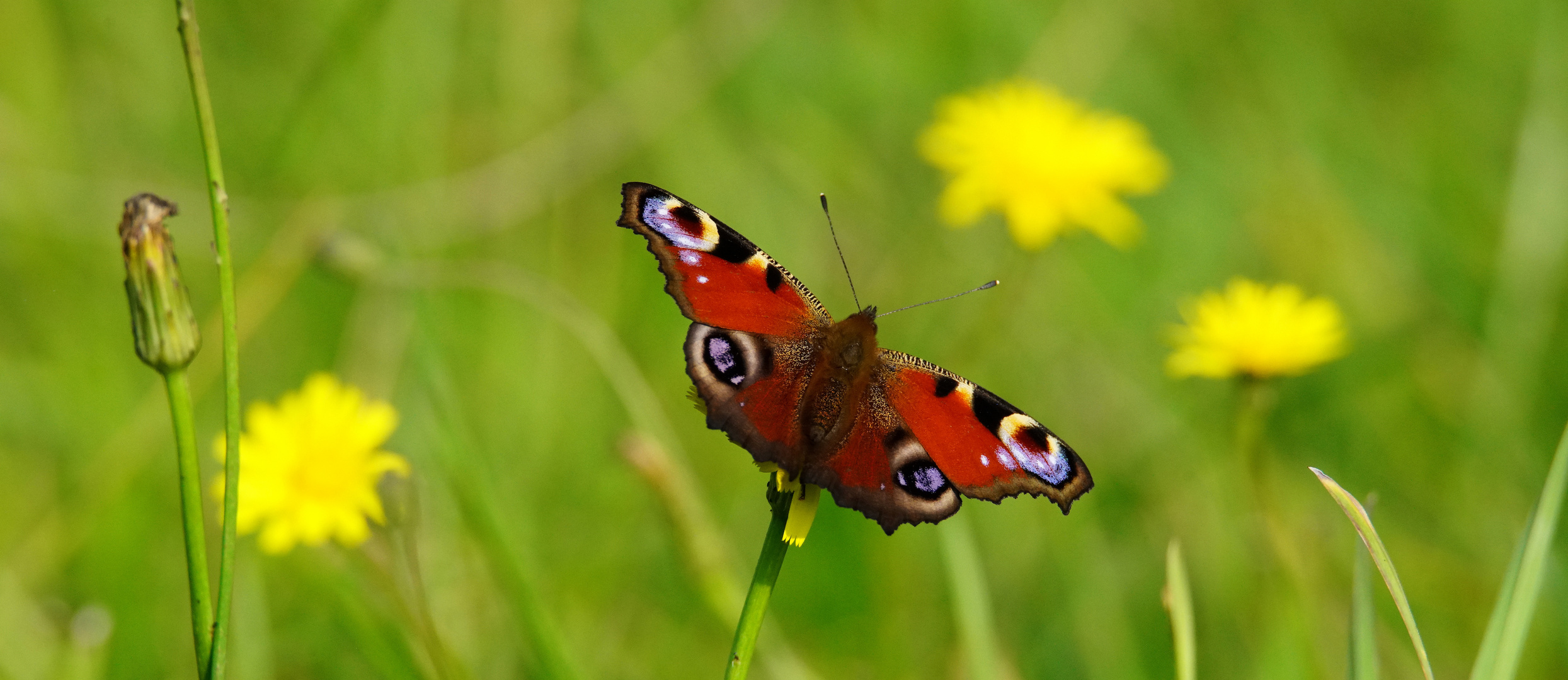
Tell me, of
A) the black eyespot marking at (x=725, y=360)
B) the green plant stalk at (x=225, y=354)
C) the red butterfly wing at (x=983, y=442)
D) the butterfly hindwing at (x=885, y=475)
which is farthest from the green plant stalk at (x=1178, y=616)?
the green plant stalk at (x=225, y=354)

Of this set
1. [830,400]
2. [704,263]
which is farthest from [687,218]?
[830,400]

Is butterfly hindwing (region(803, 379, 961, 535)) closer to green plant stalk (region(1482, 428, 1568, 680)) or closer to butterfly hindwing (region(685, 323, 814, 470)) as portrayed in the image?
butterfly hindwing (region(685, 323, 814, 470))

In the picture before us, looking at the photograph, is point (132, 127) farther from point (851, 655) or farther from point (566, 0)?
point (851, 655)

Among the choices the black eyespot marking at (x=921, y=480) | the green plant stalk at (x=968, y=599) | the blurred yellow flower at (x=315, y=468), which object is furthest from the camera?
the blurred yellow flower at (x=315, y=468)

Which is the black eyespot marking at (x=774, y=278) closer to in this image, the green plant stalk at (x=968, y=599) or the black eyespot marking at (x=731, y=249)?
the black eyespot marking at (x=731, y=249)

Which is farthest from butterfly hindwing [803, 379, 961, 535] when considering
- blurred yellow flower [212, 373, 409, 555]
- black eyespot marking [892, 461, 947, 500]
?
blurred yellow flower [212, 373, 409, 555]

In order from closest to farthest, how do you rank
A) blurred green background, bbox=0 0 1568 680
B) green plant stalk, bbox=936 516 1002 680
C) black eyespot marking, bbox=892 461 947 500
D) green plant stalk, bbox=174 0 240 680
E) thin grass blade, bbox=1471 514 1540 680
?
1. green plant stalk, bbox=174 0 240 680
2. thin grass blade, bbox=1471 514 1540 680
3. black eyespot marking, bbox=892 461 947 500
4. green plant stalk, bbox=936 516 1002 680
5. blurred green background, bbox=0 0 1568 680

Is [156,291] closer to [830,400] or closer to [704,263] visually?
[704,263]
